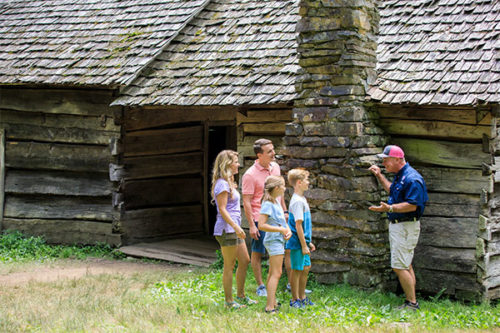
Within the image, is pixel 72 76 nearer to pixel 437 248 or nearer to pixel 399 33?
pixel 399 33

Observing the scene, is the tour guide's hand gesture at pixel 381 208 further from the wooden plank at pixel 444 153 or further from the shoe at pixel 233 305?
the shoe at pixel 233 305

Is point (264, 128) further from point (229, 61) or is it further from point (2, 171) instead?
point (2, 171)

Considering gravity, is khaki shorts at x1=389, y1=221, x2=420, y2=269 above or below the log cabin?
below

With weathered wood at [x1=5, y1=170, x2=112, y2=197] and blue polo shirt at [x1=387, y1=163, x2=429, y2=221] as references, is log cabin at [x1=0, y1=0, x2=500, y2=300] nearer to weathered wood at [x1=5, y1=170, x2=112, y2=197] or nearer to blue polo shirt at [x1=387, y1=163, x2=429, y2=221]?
weathered wood at [x1=5, y1=170, x2=112, y2=197]

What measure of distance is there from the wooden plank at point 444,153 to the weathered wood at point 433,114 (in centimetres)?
30

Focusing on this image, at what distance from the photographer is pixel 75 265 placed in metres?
10.6

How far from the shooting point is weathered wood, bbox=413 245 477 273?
332 inches

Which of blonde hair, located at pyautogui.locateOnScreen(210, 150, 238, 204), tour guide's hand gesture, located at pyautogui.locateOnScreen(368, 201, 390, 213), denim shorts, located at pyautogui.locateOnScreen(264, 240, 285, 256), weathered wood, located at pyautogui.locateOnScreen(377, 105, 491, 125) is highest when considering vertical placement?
weathered wood, located at pyautogui.locateOnScreen(377, 105, 491, 125)

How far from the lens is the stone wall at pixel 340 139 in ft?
27.9

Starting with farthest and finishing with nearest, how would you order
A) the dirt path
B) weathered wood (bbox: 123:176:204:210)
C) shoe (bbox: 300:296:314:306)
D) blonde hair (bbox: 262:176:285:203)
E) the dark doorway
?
the dark doorway < weathered wood (bbox: 123:176:204:210) < the dirt path < shoe (bbox: 300:296:314:306) < blonde hair (bbox: 262:176:285:203)

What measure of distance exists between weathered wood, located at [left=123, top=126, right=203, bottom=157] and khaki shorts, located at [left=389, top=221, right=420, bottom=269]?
5.47 meters

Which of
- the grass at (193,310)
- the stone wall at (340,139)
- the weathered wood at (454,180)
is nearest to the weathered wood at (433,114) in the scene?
the stone wall at (340,139)

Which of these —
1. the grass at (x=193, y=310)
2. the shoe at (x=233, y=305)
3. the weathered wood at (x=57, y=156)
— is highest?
the weathered wood at (x=57, y=156)

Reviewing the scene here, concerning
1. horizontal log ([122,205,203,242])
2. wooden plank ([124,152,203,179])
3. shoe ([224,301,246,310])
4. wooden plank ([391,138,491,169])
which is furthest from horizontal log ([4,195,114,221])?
wooden plank ([391,138,491,169])
